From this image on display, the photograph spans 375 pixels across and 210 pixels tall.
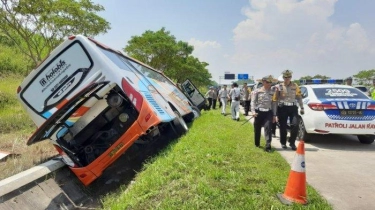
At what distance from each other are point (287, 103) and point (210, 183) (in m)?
3.79

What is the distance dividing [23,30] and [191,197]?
15.2m

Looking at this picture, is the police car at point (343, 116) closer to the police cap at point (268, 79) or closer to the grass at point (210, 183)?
the police cap at point (268, 79)

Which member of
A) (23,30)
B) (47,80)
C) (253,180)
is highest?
(23,30)

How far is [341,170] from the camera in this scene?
5.14m

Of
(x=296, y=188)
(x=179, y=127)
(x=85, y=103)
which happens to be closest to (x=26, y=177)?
(x=85, y=103)

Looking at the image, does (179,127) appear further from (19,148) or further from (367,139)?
(367,139)

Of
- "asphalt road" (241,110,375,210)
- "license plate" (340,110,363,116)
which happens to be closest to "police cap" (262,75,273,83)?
"asphalt road" (241,110,375,210)

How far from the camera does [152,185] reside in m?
3.87

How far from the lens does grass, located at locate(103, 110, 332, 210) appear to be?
10.6 feet

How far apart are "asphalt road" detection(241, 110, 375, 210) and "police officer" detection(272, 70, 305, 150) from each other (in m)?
0.46

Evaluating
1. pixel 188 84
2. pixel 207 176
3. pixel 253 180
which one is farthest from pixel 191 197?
pixel 188 84

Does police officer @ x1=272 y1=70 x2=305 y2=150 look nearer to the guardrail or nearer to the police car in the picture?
the police car

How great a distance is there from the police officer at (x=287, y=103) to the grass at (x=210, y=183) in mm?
1492

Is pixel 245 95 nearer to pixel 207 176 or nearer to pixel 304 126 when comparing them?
pixel 304 126
